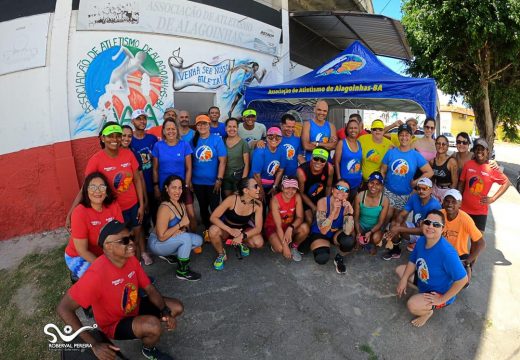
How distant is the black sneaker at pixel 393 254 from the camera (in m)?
4.21

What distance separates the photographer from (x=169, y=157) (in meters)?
3.95

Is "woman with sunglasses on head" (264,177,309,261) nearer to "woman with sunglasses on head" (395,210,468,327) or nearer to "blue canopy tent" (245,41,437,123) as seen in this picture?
"woman with sunglasses on head" (395,210,468,327)

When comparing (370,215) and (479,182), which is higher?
(479,182)

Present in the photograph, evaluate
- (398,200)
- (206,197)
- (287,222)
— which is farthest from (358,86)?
(206,197)

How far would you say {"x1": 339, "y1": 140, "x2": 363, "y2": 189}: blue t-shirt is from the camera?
426 centimetres

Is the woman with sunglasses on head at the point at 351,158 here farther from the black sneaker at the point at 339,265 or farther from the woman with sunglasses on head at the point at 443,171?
the woman with sunglasses on head at the point at 443,171

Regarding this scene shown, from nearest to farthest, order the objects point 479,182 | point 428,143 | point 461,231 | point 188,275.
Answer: point 461,231 < point 188,275 < point 479,182 < point 428,143

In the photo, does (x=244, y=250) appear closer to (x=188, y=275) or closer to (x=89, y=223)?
(x=188, y=275)

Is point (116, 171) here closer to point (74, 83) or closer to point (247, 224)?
point (247, 224)

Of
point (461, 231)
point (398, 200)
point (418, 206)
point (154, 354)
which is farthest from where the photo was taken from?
point (398, 200)

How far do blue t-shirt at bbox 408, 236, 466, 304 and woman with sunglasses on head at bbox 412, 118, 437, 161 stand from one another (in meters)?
2.12

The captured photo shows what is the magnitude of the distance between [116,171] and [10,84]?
3338mm

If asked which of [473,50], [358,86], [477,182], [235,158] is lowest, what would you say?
[477,182]

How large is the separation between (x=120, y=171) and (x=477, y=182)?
14.7 feet
